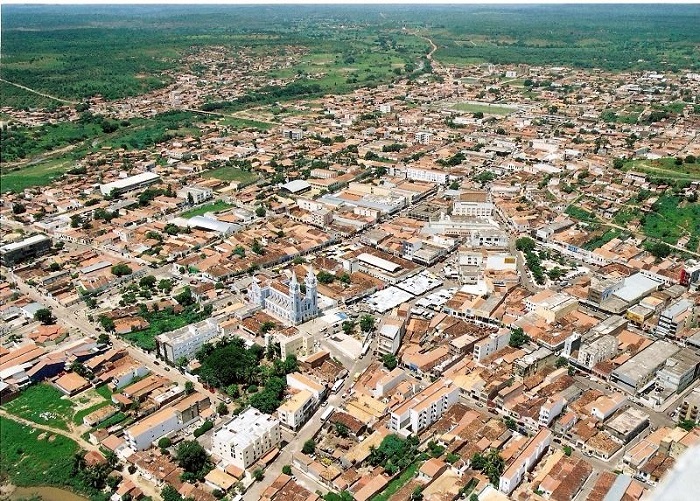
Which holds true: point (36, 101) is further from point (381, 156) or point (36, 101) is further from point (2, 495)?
point (2, 495)

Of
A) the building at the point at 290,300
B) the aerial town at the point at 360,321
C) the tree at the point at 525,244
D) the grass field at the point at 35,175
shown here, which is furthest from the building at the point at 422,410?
the grass field at the point at 35,175

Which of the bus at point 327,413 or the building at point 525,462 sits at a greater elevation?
the building at point 525,462

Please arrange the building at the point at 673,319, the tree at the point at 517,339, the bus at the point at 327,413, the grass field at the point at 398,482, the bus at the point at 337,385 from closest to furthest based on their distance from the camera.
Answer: the grass field at the point at 398,482, the bus at the point at 327,413, the bus at the point at 337,385, the tree at the point at 517,339, the building at the point at 673,319

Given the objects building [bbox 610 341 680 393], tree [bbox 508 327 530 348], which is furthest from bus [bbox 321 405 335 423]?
building [bbox 610 341 680 393]

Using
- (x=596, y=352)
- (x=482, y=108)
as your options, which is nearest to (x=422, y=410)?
(x=596, y=352)

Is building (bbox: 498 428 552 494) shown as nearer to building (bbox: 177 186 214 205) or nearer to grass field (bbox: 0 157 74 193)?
building (bbox: 177 186 214 205)

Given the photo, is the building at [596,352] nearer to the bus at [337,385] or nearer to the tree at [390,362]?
the tree at [390,362]

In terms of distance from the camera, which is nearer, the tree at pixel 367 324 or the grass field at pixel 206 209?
the tree at pixel 367 324
